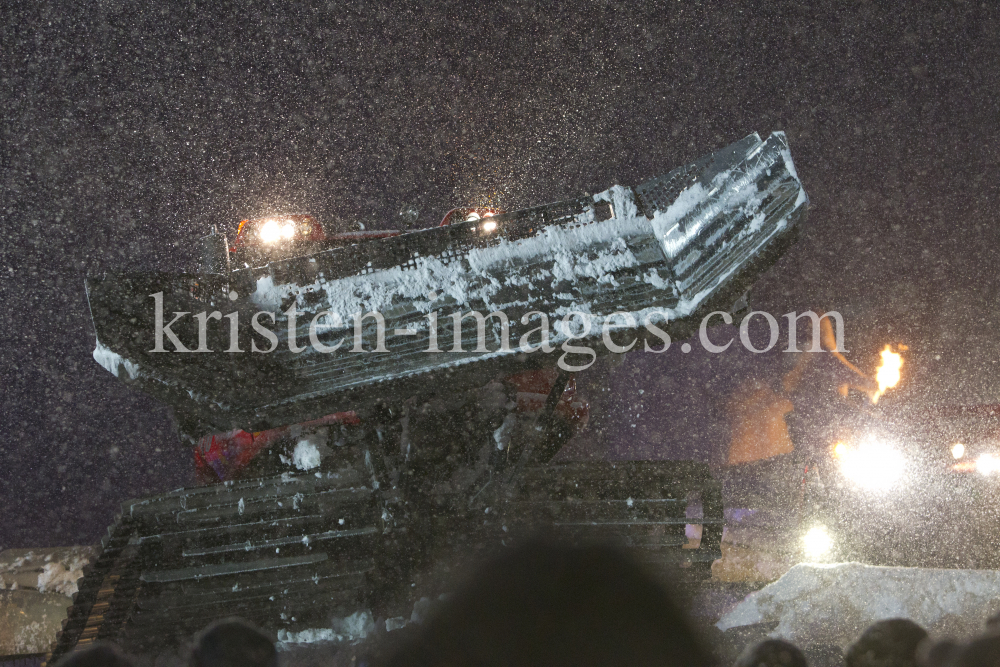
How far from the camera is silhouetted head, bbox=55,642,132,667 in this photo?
1.21m

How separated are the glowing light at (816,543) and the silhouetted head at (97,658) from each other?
743cm

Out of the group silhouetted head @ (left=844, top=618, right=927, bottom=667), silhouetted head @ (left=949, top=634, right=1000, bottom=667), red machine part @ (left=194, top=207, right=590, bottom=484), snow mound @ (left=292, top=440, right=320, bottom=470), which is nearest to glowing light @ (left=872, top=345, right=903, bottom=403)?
red machine part @ (left=194, top=207, right=590, bottom=484)

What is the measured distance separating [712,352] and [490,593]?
1085 centimetres

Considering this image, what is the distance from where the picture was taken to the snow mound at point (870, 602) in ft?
9.59

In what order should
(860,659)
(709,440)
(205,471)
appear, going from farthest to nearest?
1. (709,440)
2. (205,471)
3. (860,659)

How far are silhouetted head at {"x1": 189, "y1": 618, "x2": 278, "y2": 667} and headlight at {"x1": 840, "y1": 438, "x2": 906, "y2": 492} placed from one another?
1020 centimetres

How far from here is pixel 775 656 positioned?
1.21 metres

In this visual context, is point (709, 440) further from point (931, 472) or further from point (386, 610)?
point (386, 610)

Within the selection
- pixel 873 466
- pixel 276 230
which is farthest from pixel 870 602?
pixel 873 466

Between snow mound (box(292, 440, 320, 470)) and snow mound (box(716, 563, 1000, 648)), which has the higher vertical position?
snow mound (box(292, 440, 320, 470))

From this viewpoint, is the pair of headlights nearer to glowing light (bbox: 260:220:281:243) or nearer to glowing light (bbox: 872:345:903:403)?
glowing light (bbox: 872:345:903:403)

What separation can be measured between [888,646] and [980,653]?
325 millimetres

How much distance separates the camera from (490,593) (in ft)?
9.57

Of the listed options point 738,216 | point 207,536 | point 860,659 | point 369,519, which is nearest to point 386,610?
point 369,519
